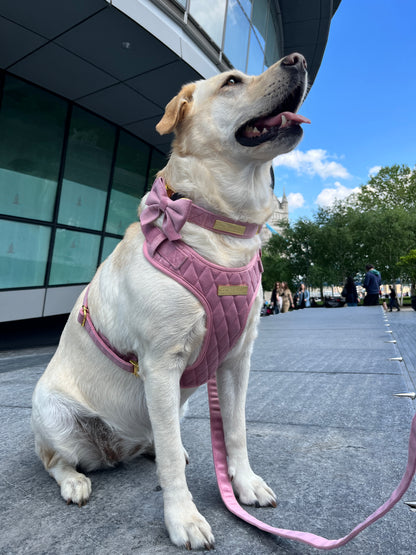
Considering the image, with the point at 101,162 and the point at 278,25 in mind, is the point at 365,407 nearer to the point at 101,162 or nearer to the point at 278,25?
the point at 101,162

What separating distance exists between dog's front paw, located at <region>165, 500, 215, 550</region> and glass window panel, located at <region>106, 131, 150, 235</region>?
37.8 ft

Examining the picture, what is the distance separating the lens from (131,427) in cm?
187

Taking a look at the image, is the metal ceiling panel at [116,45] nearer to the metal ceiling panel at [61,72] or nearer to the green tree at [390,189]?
the metal ceiling panel at [61,72]

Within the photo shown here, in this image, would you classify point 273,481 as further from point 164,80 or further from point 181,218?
point 164,80

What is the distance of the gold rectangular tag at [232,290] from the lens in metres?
1.65

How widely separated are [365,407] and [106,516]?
199 cm

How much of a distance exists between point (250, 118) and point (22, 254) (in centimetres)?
956

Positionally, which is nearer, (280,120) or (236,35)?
(280,120)

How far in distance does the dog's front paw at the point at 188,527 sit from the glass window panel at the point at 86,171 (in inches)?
412

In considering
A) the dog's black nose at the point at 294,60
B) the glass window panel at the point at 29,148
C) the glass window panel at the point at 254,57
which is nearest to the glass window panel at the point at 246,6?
the glass window panel at the point at 254,57

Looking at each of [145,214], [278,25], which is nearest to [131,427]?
[145,214]

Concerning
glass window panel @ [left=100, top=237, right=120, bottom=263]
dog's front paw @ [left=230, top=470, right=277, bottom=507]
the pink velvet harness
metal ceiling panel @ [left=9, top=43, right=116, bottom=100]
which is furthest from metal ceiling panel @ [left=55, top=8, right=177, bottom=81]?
dog's front paw @ [left=230, top=470, right=277, bottom=507]

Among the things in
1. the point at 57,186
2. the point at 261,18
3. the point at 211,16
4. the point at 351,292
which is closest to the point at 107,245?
the point at 57,186

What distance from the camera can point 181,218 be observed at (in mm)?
1689
